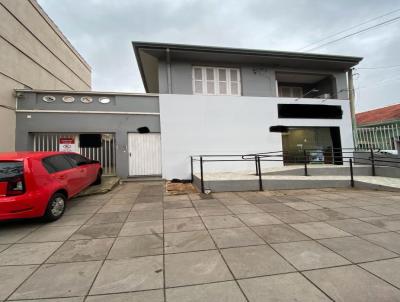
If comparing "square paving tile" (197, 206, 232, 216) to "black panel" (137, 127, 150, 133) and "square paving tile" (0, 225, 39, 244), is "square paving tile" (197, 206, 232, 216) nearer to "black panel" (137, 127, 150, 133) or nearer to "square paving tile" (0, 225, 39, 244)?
"square paving tile" (0, 225, 39, 244)

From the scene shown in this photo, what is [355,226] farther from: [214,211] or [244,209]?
[214,211]

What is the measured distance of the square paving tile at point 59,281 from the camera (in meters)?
2.16

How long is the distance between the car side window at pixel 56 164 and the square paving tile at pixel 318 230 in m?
5.20

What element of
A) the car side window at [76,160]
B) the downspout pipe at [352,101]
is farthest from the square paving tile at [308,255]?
the downspout pipe at [352,101]

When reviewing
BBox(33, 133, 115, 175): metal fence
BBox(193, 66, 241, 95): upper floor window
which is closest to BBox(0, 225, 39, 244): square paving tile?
BBox(33, 133, 115, 175): metal fence

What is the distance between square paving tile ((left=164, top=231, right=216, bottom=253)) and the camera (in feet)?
10.3

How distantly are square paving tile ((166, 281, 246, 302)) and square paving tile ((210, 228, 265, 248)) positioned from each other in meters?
0.97

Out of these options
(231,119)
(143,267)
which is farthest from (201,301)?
(231,119)

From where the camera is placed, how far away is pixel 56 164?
498 centimetres

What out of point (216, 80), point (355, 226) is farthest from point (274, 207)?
point (216, 80)

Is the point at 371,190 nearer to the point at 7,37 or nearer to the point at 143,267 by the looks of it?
the point at 143,267

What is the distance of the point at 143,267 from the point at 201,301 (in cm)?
96

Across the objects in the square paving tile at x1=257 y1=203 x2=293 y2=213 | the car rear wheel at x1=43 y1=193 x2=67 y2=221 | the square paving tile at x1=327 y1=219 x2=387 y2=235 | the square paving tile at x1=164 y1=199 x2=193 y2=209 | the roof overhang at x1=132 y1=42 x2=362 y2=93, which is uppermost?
the roof overhang at x1=132 y1=42 x2=362 y2=93

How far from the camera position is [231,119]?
1042cm
